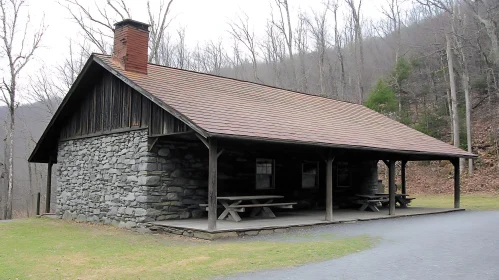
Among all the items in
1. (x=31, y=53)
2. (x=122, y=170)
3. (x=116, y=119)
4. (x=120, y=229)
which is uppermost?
(x=31, y=53)

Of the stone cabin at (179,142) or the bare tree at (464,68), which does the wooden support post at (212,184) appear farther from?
the bare tree at (464,68)

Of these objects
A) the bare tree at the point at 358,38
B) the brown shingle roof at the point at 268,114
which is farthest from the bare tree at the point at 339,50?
the brown shingle roof at the point at 268,114

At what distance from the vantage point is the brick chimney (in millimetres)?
12328

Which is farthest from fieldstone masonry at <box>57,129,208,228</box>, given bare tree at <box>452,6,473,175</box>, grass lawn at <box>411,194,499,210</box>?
bare tree at <box>452,6,473,175</box>

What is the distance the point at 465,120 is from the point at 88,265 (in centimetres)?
2369

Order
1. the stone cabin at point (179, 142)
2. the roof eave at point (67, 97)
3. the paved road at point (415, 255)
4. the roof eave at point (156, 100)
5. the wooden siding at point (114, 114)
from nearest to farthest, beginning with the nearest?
the paved road at point (415, 255), the roof eave at point (156, 100), the stone cabin at point (179, 142), the wooden siding at point (114, 114), the roof eave at point (67, 97)

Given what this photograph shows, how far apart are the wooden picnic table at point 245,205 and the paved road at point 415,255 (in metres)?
1.42

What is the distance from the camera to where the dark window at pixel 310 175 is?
15145mm

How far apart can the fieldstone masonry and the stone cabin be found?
0.09ft

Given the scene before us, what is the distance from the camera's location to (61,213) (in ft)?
48.2

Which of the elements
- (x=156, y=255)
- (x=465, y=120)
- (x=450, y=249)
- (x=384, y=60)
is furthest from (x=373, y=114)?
(x=384, y=60)

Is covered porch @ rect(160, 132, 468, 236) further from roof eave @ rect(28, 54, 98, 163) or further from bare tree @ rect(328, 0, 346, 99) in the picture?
bare tree @ rect(328, 0, 346, 99)

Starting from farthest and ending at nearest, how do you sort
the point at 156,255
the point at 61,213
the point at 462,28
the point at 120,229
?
the point at 462,28
the point at 61,213
the point at 120,229
the point at 156,255

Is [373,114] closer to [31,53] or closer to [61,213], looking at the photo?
[61,213]
